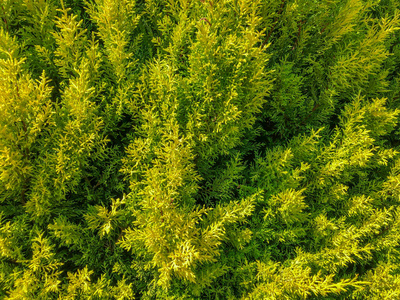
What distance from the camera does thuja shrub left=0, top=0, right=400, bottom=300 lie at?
5.92 ft

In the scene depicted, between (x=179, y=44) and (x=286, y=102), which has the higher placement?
(x=179, y=44)

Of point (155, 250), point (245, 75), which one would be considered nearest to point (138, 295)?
point (155, 250)

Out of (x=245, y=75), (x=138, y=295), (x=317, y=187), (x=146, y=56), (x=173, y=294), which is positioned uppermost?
(x=245, y=75)

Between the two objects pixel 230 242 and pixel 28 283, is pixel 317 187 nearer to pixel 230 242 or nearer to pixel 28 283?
pixel 230 242

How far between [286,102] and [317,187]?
0.87 m

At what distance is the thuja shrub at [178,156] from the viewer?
5.92 ft

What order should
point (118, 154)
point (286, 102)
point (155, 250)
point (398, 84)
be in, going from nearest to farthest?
point (155, 250)
point (118, 154)
point (286, 102)
point (398, 84)

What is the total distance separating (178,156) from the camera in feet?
5.81

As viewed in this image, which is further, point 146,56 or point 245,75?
point 146,56

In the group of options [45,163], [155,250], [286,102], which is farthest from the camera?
[286,102]

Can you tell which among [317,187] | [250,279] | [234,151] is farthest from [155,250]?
[317,187]

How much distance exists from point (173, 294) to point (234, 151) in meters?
1.30

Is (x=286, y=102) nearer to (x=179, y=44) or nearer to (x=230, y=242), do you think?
(x=179, y=44)

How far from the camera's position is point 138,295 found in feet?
7.59
